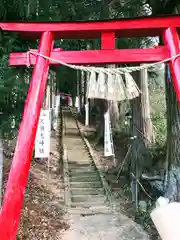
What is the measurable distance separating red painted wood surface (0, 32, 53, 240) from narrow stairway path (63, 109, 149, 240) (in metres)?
4.11

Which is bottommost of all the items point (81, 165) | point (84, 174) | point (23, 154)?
point (84, 174)

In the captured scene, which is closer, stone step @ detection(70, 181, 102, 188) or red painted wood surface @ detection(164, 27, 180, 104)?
red painted wood surface @ detection(164, 27, 180, 104)

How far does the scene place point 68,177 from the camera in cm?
1255

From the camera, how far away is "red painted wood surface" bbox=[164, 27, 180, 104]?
503 centimetres

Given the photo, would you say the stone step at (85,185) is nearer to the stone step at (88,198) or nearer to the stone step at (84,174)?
the stone step at (84,174)

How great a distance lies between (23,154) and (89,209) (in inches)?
232

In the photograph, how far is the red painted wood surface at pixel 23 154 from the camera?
407 cm

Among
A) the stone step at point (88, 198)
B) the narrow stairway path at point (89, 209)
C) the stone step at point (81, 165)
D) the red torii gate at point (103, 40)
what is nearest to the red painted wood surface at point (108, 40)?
the red torii gate at point (103, 40)

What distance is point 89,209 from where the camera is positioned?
987 centimetres

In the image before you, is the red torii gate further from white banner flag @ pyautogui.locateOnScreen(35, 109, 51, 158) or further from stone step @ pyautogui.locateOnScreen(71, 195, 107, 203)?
stone step @ pyautogui.locateOnScreen(71, 195, 107, 203)

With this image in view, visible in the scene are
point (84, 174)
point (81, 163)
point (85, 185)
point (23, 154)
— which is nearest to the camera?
point (23, 154)

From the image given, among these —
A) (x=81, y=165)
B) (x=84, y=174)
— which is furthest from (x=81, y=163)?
(x=84, y=174)

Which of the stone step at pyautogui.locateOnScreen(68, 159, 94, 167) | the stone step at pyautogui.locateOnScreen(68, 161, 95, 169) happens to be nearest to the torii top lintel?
the stone step at pyautogui.locateOnScreen(68, 161, 95, 169)

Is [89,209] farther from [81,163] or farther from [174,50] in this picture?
[174,50]
